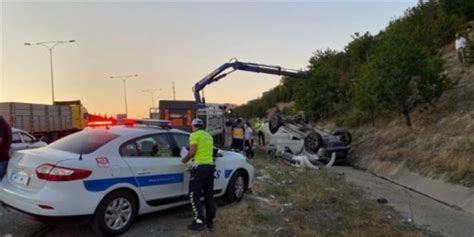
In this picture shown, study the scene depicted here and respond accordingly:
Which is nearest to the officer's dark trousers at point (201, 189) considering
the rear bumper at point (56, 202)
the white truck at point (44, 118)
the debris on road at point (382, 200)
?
the rear bumper at point (56, 202)

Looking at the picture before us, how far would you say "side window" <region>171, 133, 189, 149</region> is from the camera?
8.02 meters

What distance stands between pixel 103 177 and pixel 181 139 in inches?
74.0

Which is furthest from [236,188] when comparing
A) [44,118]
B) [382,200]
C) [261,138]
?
[44,118]

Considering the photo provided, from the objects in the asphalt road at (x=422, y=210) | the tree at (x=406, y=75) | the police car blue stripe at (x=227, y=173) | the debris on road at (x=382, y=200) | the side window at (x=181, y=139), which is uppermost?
the tree at (x=406, y=75)

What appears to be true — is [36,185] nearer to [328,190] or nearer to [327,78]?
[328,190]

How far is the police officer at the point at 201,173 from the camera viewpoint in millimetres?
7254

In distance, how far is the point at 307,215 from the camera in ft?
27.8

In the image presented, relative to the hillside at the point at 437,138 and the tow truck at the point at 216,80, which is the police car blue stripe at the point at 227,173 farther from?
the tow truck at the point at 216,80

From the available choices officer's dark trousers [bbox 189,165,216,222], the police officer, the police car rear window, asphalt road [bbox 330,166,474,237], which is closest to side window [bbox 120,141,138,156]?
the police car rear window

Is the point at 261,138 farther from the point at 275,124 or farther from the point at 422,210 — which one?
the point at 422,210

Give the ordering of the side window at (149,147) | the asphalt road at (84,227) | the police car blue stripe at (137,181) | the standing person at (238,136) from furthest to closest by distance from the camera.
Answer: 1. the standing person at (238,136)
2. the side window at (149,147)
3. the asphalt road at (84,227)
4. the police car blue stripe at (137,181)

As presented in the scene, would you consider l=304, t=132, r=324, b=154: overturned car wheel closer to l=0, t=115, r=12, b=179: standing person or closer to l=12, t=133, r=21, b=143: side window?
l=12, t=133, r=21, b=143: side window

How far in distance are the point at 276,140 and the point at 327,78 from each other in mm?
9649

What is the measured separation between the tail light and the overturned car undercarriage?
Answer: 12566 mm
